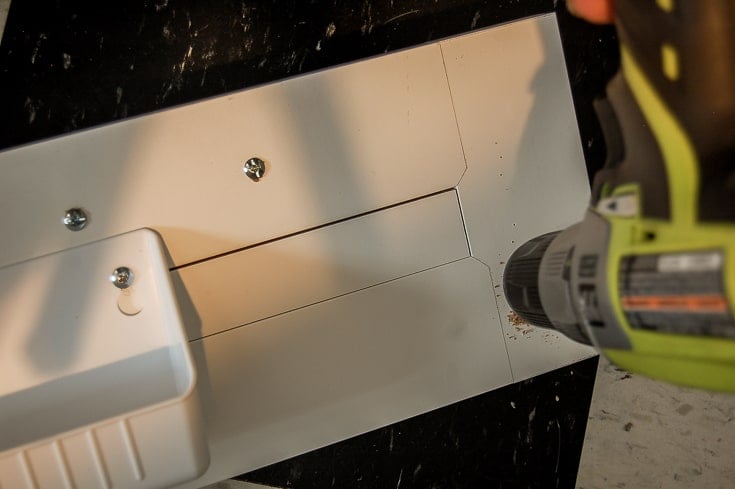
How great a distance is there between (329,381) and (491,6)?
1.78 feet

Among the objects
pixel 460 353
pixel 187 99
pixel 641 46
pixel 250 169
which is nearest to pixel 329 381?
pixel 460 353

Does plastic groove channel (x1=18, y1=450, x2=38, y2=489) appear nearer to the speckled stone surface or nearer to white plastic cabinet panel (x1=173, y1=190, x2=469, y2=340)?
white plastic cabinet panel (x1=173, y1=190, x2=469, y2=340)

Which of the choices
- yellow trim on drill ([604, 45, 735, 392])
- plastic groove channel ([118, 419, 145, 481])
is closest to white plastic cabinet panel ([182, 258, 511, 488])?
plastic groove channel ([118, 419, 145, 481])

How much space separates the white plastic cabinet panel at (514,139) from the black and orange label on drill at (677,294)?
0.30m

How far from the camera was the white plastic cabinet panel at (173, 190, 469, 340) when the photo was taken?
29.5 inches

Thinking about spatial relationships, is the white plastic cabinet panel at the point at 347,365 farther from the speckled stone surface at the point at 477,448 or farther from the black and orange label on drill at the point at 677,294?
the black and orange label on drill at the point at 677,294

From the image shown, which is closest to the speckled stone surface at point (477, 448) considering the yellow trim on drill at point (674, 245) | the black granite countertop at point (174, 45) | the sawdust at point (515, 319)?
the sawdust at point (515, 319)

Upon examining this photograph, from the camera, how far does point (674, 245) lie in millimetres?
478

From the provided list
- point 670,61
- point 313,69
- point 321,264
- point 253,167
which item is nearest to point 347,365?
point 321,264

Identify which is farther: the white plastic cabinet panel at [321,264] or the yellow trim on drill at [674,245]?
the white plastic cabinet panel at [321,264]

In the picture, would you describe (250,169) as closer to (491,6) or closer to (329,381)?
(329,381)

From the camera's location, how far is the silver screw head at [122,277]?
71 centimetres

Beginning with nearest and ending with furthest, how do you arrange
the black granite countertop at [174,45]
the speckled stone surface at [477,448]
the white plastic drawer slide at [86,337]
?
the white plastic drawer slide at [86,337], the black granite countertop at [174,45], the speckled stone surface at [477,448]

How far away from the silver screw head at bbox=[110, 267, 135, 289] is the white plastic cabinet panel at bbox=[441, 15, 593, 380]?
0.40m
